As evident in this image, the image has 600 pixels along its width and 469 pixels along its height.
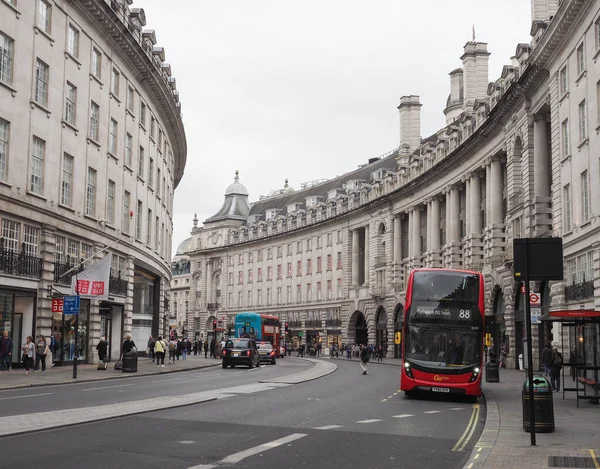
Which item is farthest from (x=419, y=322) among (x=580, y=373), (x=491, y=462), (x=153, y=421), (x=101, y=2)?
(x=101, y=2)

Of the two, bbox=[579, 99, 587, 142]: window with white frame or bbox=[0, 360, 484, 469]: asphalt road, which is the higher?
bbox=[579, 99, 587, 142]: window with white frame

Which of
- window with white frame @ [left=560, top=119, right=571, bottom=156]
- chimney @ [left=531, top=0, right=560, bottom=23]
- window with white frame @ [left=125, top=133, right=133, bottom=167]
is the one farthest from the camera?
chimney @ [left=531, top=0, right=560, bottom=23]

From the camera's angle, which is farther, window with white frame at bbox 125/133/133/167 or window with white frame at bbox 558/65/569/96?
window with white frame at bbox 125/133/133/167

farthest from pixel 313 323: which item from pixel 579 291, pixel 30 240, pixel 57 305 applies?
pixel 30 240

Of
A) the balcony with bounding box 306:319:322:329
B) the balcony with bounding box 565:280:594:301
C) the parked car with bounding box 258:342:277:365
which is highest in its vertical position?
the balcony with bounding box 565:280:594:301

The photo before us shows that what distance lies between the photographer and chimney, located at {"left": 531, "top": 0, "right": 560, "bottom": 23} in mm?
48062

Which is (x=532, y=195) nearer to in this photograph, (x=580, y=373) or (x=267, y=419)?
(x=580, y=373)

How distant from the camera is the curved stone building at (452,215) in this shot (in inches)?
1500

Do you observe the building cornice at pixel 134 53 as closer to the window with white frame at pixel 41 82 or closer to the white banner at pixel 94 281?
the window with white frame at pixel 41 82

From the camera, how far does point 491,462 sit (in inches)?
435

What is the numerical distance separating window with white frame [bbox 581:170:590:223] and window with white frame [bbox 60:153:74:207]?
78.2 feet

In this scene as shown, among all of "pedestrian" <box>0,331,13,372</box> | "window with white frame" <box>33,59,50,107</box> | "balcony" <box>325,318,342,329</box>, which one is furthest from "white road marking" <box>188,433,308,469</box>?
"balcony" <box>325,318,342,329</box>

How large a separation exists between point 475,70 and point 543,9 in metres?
18.1

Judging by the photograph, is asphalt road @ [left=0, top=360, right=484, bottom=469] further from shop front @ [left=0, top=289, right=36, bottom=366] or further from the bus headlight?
shop front @ [left=0, top=289, right=36, bottom=366]
